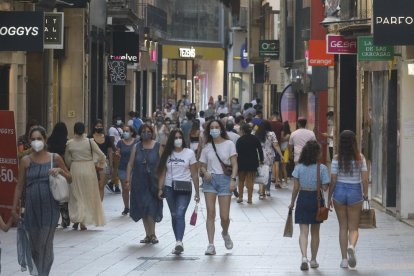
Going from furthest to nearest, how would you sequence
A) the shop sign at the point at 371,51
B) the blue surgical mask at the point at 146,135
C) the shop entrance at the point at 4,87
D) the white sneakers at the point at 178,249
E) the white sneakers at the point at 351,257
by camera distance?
the shop entrance at the point at 4,87, the shop sign at the point at 371,51, the blue surgical mask at the point at 146,135, the white sneakers at the point at 178,249, the white sneakers at the point at 351,257

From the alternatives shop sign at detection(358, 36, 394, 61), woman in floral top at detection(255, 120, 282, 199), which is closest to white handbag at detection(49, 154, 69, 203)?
shop sign at detection(358, 36, 394, 61)

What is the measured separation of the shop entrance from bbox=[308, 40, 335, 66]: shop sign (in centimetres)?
989

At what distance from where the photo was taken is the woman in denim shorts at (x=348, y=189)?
1502cm

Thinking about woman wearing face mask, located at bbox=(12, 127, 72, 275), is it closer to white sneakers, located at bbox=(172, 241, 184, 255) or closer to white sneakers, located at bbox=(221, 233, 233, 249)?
white sneakers, located at bbox=(172, 241, 184, 255)

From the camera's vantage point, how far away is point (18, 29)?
826 inches

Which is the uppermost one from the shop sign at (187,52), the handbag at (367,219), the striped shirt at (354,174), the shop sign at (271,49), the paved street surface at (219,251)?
the shop sign at (187,52)

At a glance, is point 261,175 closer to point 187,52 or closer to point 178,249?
point 178,249

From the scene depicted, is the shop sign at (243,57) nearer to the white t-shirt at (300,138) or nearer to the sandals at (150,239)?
the white t-shirt at (300,138)

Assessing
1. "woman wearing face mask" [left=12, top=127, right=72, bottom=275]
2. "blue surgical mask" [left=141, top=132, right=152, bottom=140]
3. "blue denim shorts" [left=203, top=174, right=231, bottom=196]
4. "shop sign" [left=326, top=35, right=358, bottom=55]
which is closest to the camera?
"woman wearing face mask" [left=12, top=127, right=72, bottom=275]

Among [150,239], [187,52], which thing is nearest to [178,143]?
[150,239]

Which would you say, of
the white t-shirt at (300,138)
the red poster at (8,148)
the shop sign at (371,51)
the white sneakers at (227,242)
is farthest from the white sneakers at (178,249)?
the white t-shirt at (300,138)

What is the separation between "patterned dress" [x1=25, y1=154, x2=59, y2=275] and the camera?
12883 mm

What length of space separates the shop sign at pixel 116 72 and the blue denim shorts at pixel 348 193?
2583cm

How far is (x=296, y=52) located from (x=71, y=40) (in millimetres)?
13607
